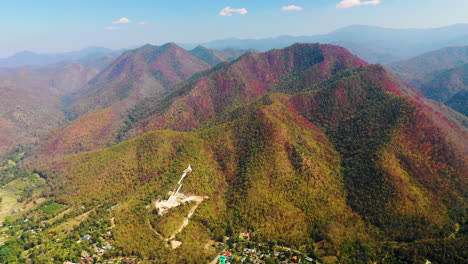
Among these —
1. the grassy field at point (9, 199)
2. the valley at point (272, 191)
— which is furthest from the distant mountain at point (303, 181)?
the grassy field at point (9, 199)

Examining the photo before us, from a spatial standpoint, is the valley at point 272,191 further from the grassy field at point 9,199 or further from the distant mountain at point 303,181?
the grassy field at point 9,199

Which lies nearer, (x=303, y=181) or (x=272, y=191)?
(x=272, y=191)

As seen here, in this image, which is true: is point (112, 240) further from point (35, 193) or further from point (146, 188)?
point (35, 193)

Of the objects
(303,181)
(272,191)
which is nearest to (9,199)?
(272,191)

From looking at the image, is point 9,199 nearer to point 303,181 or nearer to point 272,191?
point 272,191

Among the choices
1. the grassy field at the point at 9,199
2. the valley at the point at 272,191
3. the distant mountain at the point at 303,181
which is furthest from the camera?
the grassy field at the point at 9,199

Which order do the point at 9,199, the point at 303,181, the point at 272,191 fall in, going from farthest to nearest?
the point at 9,199, the point at 303,181, the point at 272,191

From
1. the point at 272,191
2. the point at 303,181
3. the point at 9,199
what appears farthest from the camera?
the point at 9,199

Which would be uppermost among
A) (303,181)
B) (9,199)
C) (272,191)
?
(303,181)
